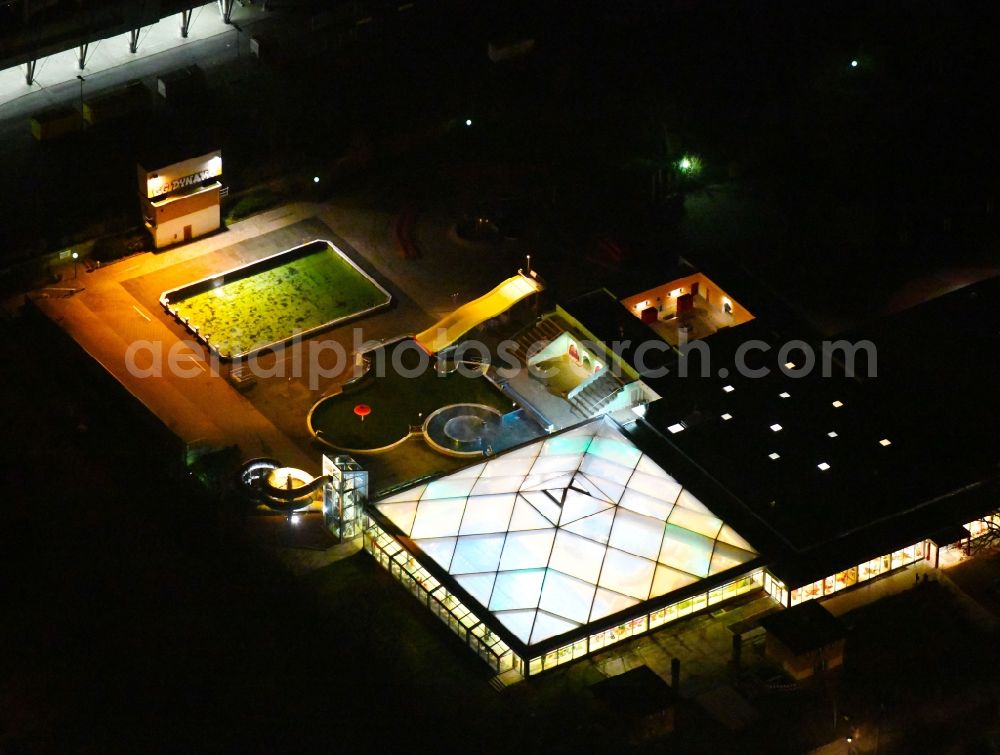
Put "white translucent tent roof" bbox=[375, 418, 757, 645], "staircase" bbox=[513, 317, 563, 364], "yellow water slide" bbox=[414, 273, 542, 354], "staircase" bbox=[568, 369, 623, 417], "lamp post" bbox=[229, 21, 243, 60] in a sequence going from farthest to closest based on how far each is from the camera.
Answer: "lamp post" bbox=[229, 21, 243, 60] < "yellow water slide" bbox=[414, 273, 542, 354] < "staircase" bbox=[513, 317, 563, 364] < "staircase" bbox=[568, 369, 623, 417] < "white translucent tent roof" bbox=[375, 418, 757, 645]

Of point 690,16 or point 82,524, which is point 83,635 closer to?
point 82,524

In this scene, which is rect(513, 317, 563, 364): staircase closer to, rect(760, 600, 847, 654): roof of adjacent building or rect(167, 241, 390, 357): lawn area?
rect(167, 241, 390, 357): lawn area

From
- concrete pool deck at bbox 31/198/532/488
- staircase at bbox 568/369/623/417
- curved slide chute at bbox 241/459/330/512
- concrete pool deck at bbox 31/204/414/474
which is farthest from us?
staircase at bbox 568/369/623/417

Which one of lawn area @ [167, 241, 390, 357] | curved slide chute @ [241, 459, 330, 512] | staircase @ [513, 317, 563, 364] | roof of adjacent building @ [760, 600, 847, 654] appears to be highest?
lawn area @ [167, 241, 390, 357]

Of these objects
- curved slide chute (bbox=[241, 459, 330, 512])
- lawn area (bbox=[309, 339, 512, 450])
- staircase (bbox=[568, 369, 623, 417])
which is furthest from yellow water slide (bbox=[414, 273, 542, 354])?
curved slide chute (bbox=[241, 459, 330, 512])

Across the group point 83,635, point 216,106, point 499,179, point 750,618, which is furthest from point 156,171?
point 750,618

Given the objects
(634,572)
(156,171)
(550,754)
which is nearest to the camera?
(550,754)

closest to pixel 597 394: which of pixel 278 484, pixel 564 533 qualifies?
pixel 564 533

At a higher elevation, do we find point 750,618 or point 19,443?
point 19,443
